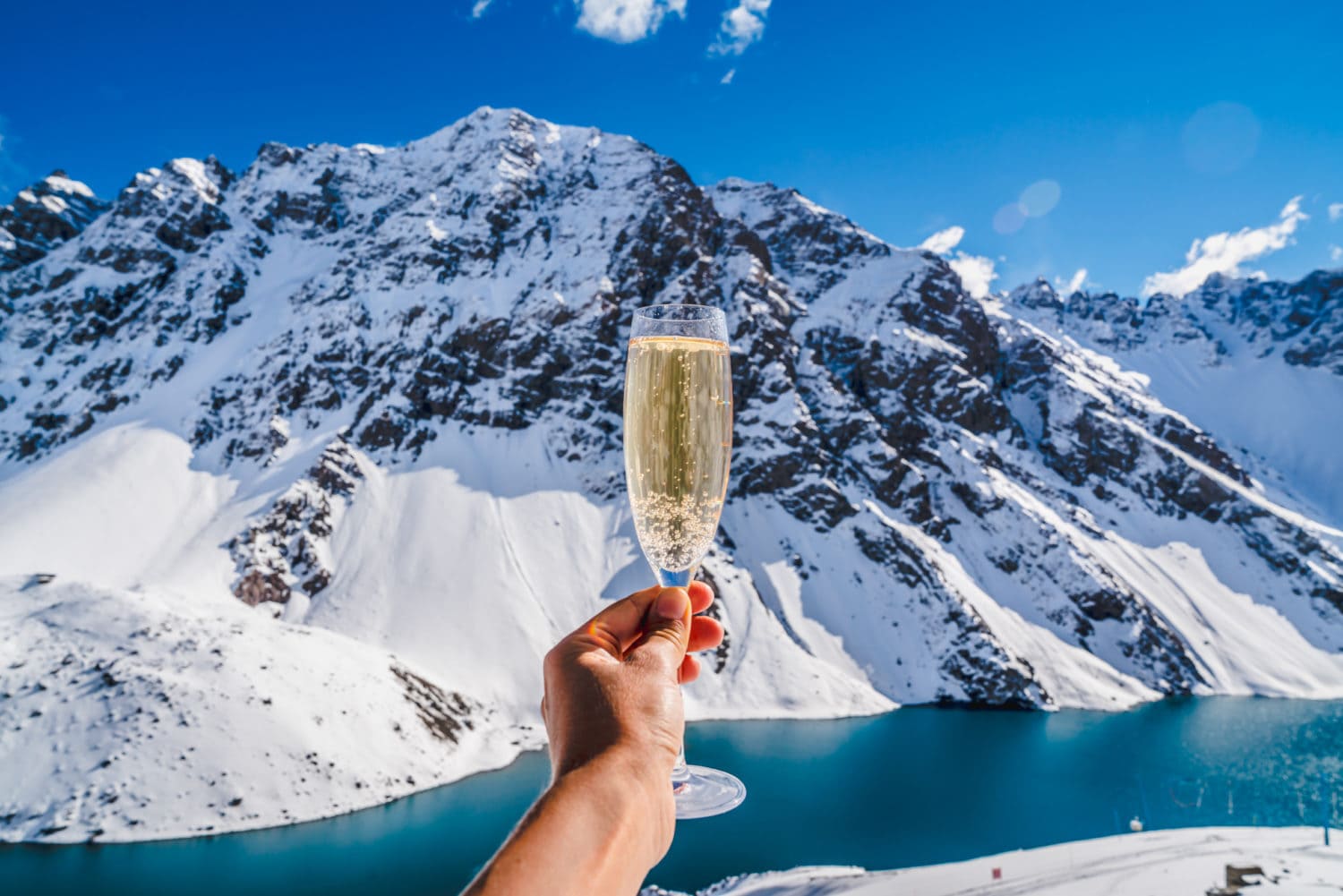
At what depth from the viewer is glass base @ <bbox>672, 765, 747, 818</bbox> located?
182 centimetres

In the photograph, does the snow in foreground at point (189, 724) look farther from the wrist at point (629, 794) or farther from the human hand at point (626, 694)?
the wrist at point (629, 794)

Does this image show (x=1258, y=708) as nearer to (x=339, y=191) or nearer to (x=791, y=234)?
(x=791, y=234)

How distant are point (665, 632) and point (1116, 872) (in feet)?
77.5

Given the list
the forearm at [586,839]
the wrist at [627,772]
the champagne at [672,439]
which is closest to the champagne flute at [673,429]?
the champagne at [672,439]

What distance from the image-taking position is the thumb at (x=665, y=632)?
1.63 meters

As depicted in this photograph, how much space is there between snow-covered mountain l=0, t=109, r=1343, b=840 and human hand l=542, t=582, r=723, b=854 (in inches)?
1484

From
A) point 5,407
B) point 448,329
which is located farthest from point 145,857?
point 5,407

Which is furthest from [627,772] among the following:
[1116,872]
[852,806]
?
[852,806]

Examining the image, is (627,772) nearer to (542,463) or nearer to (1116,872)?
(1116,872)

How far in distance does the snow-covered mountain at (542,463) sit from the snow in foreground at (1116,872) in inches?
897

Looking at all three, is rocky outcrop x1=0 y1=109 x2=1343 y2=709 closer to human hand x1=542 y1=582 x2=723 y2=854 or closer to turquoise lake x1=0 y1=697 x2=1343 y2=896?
turquoise lake x1=0 y1=697 x2=1343 y2=896

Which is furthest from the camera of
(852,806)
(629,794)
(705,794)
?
(852,806)

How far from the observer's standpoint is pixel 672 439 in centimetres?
226

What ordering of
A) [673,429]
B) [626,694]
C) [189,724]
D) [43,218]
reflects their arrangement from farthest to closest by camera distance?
[43,218], [189,724], [673,429], [626,694]
